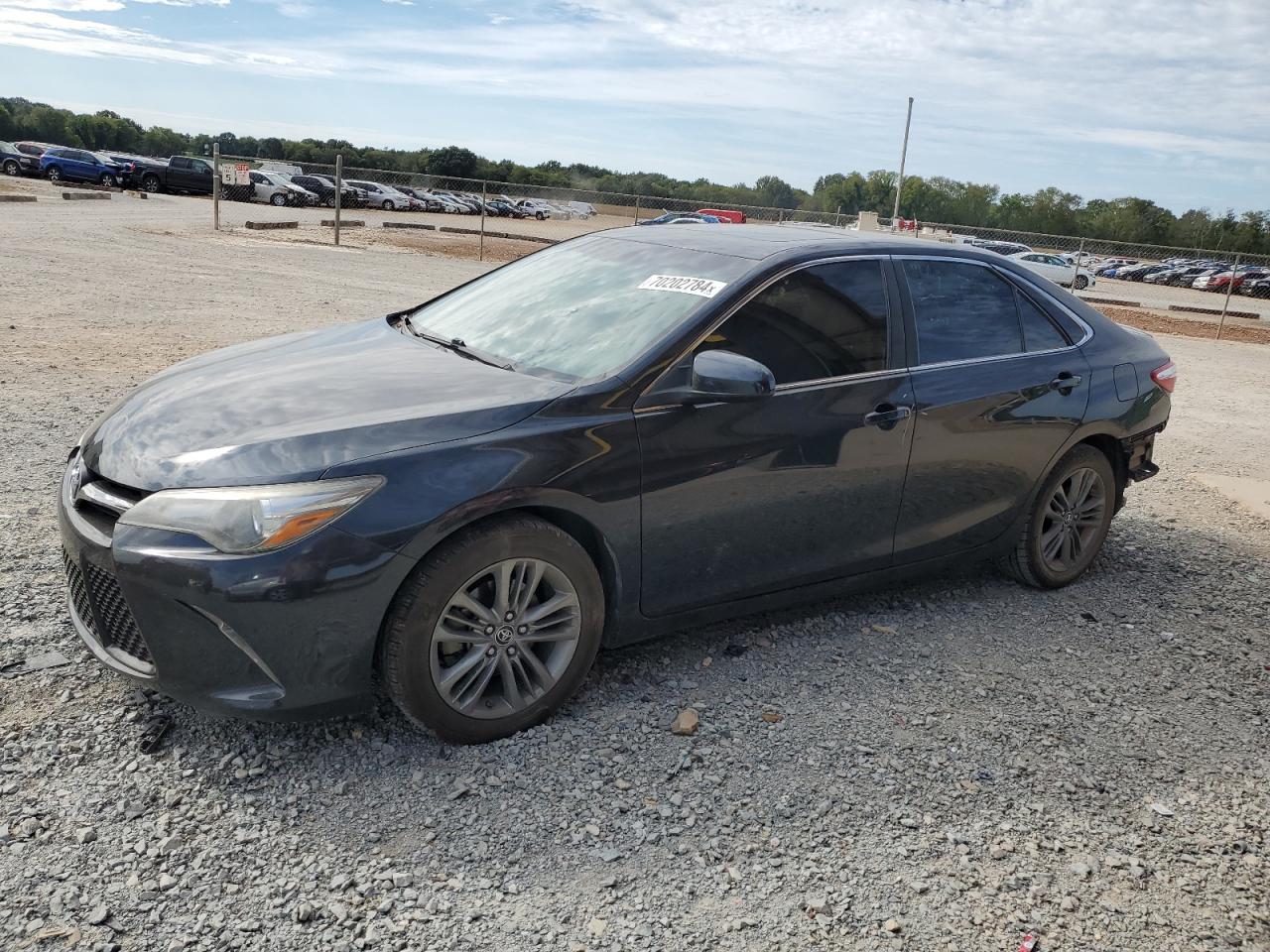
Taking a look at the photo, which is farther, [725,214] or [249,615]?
[725,214]

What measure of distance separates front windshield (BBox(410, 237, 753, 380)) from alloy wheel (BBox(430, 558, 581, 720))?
0.77 metres

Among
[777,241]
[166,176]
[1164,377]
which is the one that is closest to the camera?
[777,241]

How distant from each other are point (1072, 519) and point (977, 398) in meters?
1.10

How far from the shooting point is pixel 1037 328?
4973 mm

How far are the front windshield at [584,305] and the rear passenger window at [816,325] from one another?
0.18m

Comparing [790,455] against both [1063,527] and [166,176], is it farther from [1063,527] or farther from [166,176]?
[166,176]

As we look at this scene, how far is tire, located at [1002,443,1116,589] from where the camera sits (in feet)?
16.6

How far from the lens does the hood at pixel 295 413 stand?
3.19 metres

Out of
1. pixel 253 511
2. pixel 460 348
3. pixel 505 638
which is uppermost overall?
pixel 460 348

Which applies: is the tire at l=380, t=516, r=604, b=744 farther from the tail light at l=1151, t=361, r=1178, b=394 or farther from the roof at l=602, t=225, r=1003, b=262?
the tail light at l=1151, t=361, r=1178, b=394

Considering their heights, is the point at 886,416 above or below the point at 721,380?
below

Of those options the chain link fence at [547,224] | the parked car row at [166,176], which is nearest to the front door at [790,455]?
the chain link fence at [547,224]

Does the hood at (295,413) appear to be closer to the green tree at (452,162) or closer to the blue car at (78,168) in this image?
the blue car at (78,168)

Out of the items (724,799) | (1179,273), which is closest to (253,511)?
(724,799)
